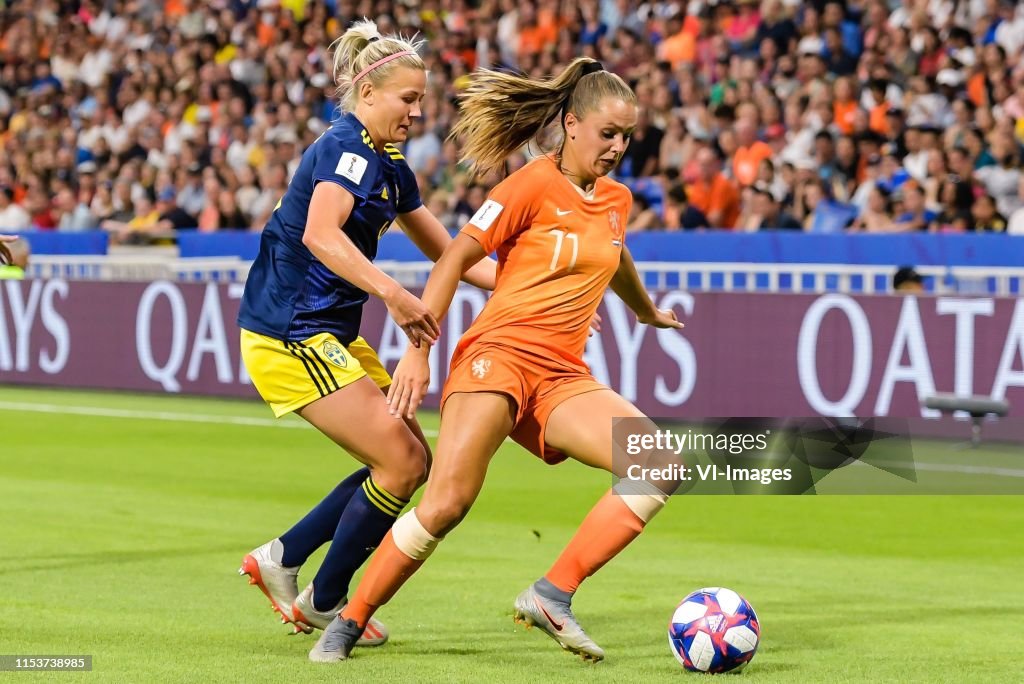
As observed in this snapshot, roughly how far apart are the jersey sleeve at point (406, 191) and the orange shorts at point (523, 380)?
0.69 m

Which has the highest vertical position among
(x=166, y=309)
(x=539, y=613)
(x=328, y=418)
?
(x=328, y=418)

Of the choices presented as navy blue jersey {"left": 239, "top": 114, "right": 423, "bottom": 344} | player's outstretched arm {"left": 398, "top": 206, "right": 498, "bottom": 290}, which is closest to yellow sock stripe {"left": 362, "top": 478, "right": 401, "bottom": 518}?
navy blue jersey {"left": 239, "top": 114, "right": 423, "bottom": 344}

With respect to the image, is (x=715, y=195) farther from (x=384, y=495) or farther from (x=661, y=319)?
(x=384, y=495)

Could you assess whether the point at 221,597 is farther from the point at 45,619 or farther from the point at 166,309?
the point at 166,309

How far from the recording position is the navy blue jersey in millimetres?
6090

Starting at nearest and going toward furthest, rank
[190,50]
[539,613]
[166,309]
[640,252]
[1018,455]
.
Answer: [539,613] < [1018,455] < [640,252] < [166,309] < [190,50]

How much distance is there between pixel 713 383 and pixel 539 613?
8.34 meters

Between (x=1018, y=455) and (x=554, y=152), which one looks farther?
(x=1018, y=455)

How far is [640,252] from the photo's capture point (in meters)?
16.1

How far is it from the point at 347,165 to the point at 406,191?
0.48 metres

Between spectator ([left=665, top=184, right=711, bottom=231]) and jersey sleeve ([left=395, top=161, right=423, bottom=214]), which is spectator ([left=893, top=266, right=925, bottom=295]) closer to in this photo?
→ spectator ([left=665, top=184, right=711, bottom=231])

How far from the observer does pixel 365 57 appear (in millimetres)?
6148

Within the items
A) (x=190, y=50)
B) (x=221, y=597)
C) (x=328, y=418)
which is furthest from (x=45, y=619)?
(x=190, y=50)

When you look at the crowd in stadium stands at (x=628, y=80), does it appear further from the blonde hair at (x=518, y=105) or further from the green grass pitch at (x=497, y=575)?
the blonde hair at (x=518, y=105)
